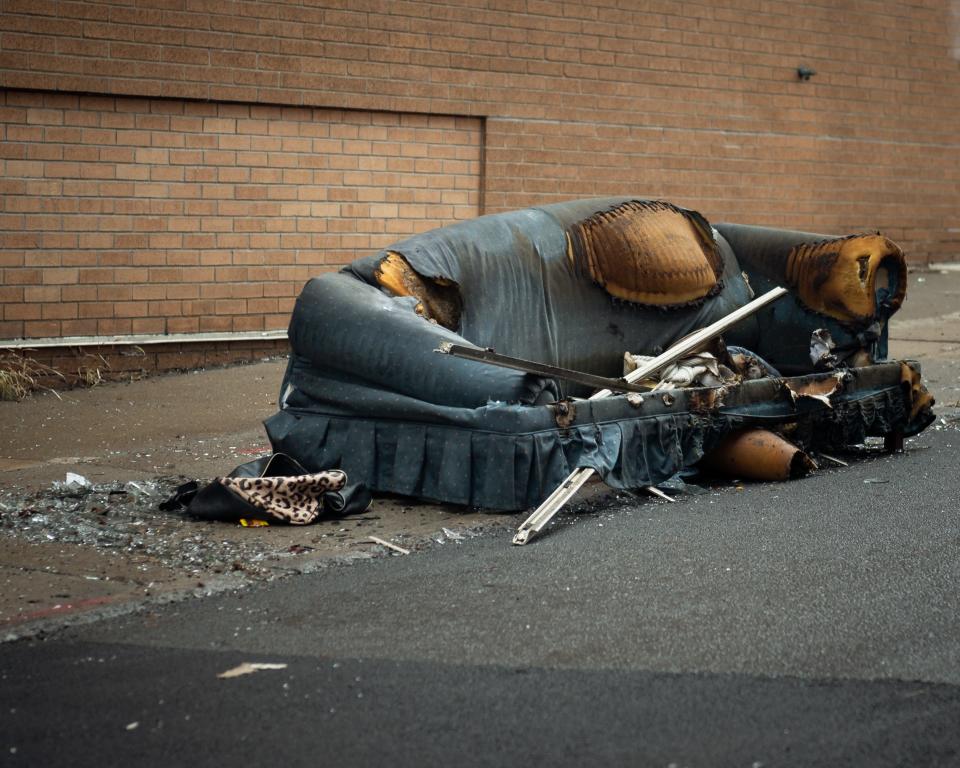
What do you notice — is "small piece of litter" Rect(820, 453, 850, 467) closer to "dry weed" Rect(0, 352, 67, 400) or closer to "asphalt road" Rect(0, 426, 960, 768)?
"asphalt road" Rect(0, 426, 960, 768)

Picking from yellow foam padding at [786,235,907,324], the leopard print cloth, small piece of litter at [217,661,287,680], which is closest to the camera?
small piece of litter at [217,661,287,680]

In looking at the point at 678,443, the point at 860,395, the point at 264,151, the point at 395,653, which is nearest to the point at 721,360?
the point at 860,395

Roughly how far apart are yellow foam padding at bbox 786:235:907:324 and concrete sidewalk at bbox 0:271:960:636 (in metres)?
1.69

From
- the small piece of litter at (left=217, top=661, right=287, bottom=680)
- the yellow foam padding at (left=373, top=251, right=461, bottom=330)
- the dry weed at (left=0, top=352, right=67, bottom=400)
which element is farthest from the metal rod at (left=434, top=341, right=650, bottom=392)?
the dry weed at (left=0, top=352, right=67, bottom=400)

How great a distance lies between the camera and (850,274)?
24.1ft

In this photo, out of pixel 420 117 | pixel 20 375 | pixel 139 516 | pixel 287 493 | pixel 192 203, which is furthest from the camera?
pixel 420 117

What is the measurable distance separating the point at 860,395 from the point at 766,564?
2.44 m

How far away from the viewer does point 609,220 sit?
285 inches

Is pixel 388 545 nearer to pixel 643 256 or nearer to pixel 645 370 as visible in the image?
pixel 645 370

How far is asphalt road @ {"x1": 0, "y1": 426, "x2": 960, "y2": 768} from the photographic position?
320cm

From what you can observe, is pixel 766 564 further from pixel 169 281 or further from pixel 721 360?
pixel 169 281

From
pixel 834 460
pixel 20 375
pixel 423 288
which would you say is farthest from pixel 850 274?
pixel 20 375

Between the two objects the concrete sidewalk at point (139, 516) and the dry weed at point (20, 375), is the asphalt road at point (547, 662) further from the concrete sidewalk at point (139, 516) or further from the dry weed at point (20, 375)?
the dry weed at point (20, 375)

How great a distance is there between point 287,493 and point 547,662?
2.08 m
